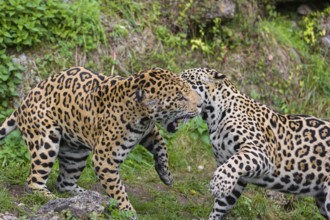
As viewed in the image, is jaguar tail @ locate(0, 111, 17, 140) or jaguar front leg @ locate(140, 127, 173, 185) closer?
jaguar front leg @ locate(140, 127, 173, 185)

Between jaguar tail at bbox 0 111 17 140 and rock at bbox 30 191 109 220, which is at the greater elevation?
jaguar tail at bbox 0 111 17 140

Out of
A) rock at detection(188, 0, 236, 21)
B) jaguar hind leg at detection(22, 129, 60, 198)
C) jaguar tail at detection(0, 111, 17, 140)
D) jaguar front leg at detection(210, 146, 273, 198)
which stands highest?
rock at detection(188, 0, 236, 21)

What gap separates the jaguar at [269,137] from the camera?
8.96 m

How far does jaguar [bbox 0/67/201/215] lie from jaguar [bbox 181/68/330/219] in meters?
0.47

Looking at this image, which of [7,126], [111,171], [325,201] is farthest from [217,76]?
[7,126]

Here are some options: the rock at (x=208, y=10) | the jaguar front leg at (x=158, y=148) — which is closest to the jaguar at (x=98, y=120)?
the jaguar front leg at (x=158, y=148)

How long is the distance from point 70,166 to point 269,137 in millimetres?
2463

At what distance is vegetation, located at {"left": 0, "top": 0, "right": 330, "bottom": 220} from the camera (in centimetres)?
1038

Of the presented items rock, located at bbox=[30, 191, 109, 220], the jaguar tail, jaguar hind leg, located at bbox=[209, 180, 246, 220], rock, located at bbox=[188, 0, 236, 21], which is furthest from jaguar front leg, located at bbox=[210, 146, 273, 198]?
rock, located at bbox=[188, 0, 236, 21]

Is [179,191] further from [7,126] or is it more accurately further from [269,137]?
[7,126]

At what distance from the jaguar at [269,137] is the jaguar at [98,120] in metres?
0.47

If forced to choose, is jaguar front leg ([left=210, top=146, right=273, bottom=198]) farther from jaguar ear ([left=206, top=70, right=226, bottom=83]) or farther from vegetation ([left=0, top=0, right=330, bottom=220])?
vegetation ([left=0, top=0, right=330, bottom=220])

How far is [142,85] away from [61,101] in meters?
1.15

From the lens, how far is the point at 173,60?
42.2 ft
